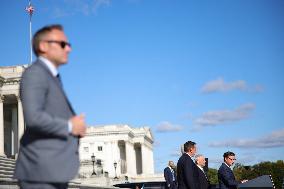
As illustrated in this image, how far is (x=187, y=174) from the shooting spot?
12.1 meters

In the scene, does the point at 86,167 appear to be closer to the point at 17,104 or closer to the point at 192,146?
the point at 17,104

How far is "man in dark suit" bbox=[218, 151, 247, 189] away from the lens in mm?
13828

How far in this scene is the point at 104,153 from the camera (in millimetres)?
118562

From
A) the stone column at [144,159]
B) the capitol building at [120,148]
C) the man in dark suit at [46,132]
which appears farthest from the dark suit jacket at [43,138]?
the stone column at [144,159]

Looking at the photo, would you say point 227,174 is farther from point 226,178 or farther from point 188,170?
point 188,170

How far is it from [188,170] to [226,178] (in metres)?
2.25

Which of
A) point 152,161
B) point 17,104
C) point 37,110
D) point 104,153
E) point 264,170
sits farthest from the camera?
point 152,161

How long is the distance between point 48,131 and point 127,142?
11519 cm

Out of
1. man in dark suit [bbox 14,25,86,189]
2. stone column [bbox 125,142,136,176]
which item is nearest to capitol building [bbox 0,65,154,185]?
stone column [bbox 125,142,136,176]

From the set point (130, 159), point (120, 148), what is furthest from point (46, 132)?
point (120, 148)

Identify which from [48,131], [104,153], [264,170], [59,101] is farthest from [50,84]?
[104,153]

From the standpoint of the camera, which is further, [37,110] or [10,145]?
[10,145]

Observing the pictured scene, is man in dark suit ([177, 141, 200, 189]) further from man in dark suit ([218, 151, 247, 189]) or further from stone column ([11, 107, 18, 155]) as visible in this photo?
stone column ([11, 107, 18, 155])

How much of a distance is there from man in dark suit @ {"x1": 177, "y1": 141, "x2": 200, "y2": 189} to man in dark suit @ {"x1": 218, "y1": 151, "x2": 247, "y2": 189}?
6.38 feet
